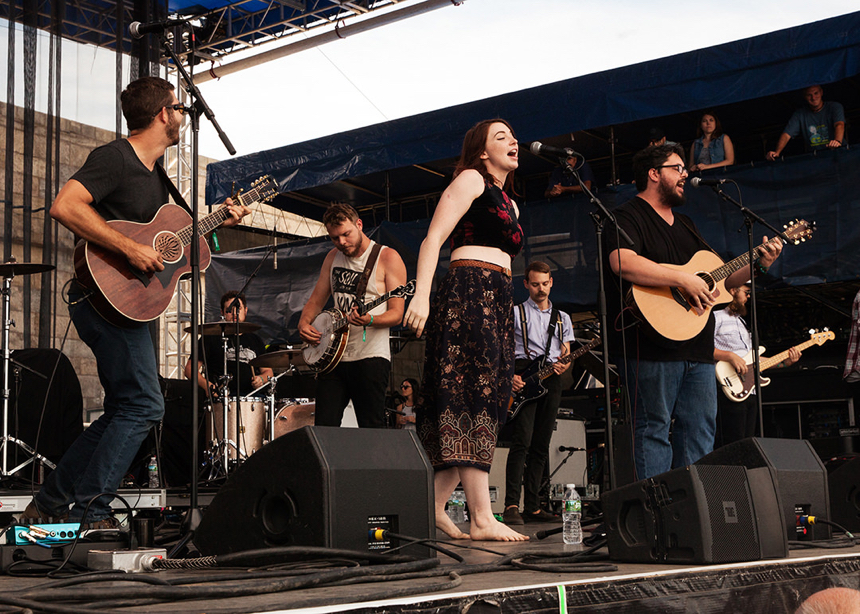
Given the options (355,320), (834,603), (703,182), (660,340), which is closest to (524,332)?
(703,182)

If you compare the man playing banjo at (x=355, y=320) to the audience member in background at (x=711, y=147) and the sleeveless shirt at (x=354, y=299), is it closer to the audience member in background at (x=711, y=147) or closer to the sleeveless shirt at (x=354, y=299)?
Result: the sleeveless shirt at (x=354, y=299)

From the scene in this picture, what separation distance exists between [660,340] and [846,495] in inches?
44.5

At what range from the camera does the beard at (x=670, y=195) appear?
3.93 metres

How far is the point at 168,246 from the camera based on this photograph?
12.3ft

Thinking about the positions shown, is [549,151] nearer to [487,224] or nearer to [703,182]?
[487,224]

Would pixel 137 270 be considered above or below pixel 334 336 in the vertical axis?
above

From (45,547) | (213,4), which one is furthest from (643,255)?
(213,4)

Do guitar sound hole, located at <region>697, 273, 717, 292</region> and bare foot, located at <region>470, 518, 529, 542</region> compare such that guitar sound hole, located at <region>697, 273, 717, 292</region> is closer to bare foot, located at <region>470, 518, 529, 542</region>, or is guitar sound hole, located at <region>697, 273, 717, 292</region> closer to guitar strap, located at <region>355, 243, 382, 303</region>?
bare foot, located at <region>470, 518, 529, 542</region>

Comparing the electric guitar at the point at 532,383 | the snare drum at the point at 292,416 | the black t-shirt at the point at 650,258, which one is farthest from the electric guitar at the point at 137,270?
the snare drum at the point at 292,416

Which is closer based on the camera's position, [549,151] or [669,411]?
[669,411]

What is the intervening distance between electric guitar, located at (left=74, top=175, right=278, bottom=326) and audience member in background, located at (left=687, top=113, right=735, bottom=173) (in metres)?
6.05

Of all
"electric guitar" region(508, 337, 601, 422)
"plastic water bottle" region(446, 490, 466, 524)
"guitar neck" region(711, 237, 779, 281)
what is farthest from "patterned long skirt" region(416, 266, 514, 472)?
"electric guitar" region(508, 337, 601, 422)

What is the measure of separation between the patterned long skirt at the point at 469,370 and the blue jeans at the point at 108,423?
43.3 inches

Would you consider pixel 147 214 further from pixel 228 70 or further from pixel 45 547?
pixel 228 70
